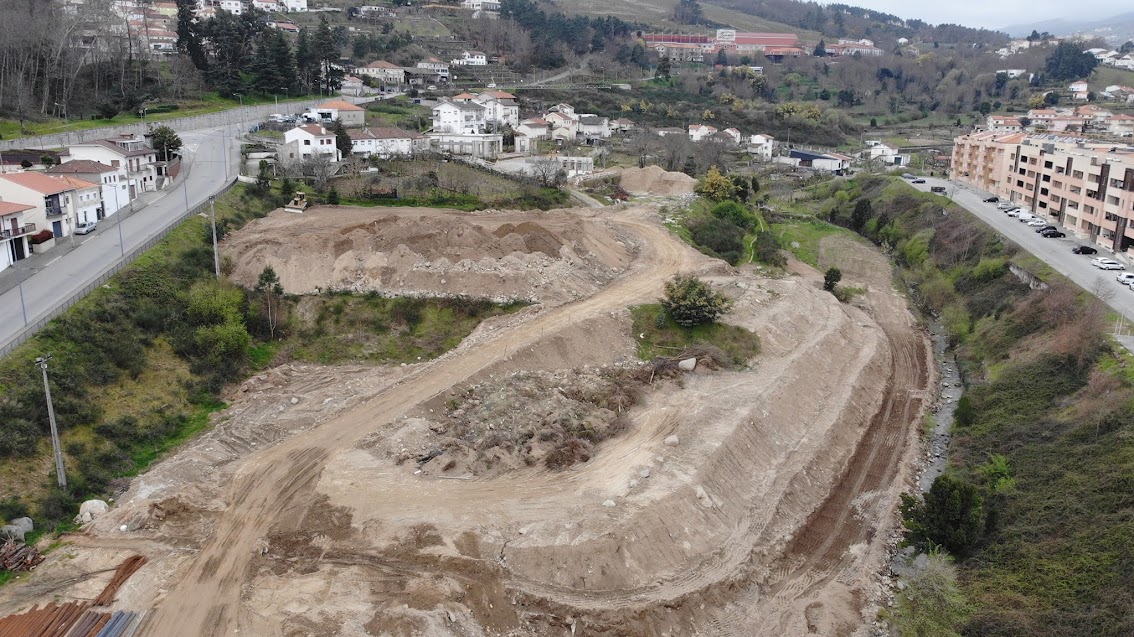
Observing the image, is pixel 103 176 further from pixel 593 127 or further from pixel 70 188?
pixel 593 127

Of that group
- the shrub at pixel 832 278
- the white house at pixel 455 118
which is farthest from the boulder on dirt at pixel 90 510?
the white house at pixel 455 118

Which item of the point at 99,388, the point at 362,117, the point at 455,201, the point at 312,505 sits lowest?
the point at 312,505

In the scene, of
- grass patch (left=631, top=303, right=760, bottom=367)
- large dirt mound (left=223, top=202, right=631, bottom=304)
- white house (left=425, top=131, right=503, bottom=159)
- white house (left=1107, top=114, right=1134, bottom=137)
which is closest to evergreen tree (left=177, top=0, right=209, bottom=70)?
white house (left=425, top=131, right=503, bottom=159)

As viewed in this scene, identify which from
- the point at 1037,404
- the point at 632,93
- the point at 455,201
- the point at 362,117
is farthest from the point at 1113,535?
the point at 632,93

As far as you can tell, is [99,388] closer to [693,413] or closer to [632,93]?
[693,413]

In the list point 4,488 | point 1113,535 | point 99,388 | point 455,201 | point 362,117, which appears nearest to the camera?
point 1113,535

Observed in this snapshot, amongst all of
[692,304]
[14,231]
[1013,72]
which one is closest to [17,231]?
[14,231]

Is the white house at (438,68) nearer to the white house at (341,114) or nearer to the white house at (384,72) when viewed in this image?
the white house at (384,72)
